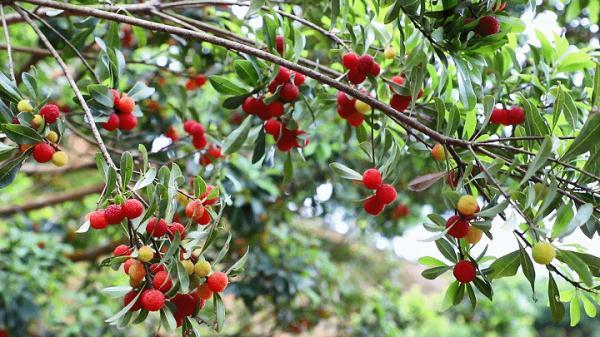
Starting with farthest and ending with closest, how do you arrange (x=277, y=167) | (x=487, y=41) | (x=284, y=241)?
(x=284, y=241)
(x=277, y=167)
(x=487, y=41)

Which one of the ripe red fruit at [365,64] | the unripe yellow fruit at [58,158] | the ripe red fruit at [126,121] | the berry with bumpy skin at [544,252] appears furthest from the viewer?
the ripe red fruit at [126,121]

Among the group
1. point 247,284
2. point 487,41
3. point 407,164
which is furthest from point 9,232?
point 487,41

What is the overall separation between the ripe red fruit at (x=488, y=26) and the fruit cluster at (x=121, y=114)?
2.24ft

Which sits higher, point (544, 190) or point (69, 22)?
point (544, 190)

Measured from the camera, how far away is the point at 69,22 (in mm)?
1701

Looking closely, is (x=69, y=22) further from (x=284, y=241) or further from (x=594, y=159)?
(x=284, y=241)

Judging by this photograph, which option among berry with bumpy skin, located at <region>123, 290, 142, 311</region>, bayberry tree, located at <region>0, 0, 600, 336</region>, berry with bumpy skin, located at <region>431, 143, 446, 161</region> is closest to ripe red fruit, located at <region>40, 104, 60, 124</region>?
bayberry tree, located at <region>0, 0, 600, 336</region>

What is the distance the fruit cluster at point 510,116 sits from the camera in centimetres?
122

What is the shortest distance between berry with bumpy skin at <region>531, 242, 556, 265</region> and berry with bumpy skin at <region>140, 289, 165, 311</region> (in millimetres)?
516

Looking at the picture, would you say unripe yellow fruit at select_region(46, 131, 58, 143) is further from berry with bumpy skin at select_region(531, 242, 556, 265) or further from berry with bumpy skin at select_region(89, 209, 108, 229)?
berry with bumpy skin at select_region(531, 242, 556, 265)

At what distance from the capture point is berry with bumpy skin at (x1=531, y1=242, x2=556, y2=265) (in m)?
0.82

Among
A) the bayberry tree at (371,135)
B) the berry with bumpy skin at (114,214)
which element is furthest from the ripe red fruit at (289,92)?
the berry with bumpy skin at (114,214)

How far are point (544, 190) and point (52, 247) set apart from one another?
7.74ft

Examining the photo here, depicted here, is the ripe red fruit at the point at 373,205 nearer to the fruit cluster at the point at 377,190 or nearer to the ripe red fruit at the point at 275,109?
the fruit cluster at the point at 377,190
